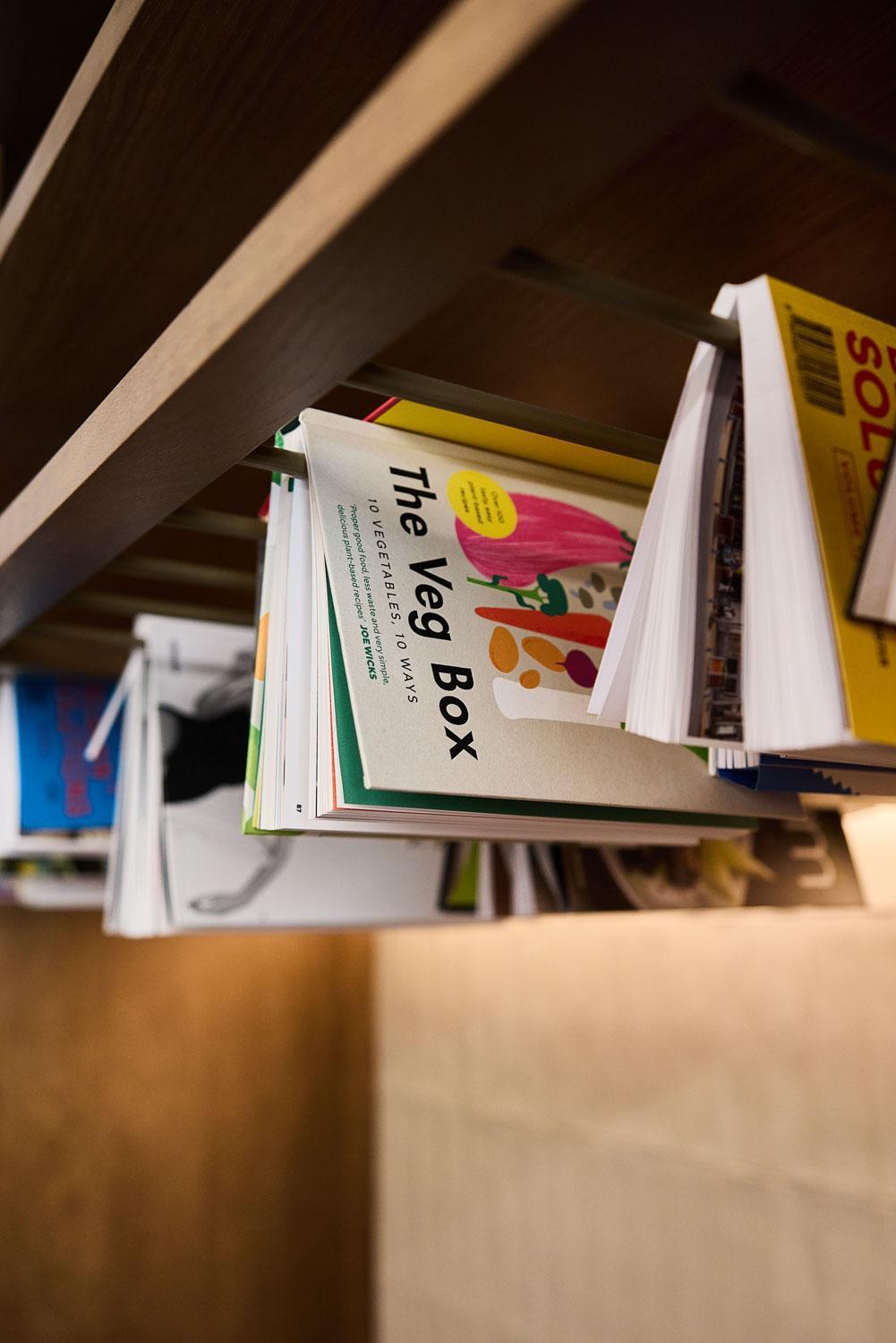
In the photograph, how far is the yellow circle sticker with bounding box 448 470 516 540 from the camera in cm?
61

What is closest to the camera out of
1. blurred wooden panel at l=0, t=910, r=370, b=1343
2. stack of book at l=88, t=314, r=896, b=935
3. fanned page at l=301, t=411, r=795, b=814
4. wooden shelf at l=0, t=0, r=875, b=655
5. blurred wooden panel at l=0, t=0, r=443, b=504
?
wooden shelf at l=0, t=0, r=875, b=655

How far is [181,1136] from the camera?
1956 millimetres

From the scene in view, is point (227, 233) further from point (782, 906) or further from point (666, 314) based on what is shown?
point (782, 906)

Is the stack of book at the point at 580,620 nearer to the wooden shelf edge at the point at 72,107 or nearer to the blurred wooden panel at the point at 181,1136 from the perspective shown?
the wooden shelf edge at the point at 72,107

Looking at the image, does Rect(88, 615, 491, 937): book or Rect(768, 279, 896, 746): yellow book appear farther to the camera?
Rect(88, 615, 491, 937): book

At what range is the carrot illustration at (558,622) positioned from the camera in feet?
1.97

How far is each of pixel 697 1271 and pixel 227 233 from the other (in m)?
1.44

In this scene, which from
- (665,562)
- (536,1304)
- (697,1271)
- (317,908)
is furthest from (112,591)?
(536,1304)

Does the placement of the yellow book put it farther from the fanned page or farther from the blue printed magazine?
the blue printed magazine

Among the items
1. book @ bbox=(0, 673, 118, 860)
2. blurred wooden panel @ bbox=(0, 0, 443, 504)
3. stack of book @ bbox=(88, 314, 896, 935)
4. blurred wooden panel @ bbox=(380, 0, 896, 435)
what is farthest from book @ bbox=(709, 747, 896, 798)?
book @ bbox=(0, 673, 118, 860)

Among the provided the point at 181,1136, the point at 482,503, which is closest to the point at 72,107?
the point at 482,503

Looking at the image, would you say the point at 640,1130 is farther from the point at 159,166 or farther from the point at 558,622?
the point at 159,166

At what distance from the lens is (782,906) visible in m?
1.07

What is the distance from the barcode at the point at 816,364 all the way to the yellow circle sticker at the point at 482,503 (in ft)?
0.68
